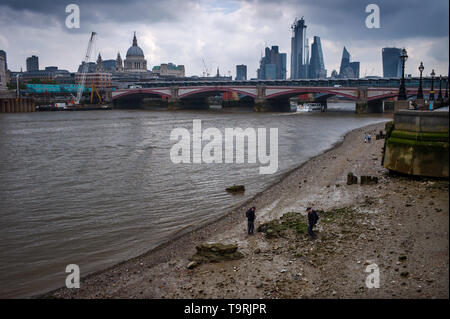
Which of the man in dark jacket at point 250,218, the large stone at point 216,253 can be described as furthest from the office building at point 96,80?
the large stone at point 216,253

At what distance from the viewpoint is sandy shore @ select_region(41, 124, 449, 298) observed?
8008mm

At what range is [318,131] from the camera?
44281 millimetres

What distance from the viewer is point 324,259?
9.33 metres

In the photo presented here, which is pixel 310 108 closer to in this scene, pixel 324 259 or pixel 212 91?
pixel 212 91

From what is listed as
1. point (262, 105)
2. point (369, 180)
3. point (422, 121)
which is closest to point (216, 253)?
point (369, 180)

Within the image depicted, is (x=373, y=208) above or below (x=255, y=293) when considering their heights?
above

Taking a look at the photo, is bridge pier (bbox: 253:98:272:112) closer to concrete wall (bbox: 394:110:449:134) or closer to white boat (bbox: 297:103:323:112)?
white boat (bbox: 297:103:323:112)

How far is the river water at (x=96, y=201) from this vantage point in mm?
11398

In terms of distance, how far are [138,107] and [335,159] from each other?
93638 mm

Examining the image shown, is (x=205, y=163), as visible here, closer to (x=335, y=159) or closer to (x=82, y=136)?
(x=335, y=159)

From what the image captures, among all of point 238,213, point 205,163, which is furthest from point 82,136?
point 238,213

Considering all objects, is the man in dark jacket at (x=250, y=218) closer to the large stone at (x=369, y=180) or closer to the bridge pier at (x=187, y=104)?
the large stone at (x=369, y=180)

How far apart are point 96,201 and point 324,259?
10.7 m
